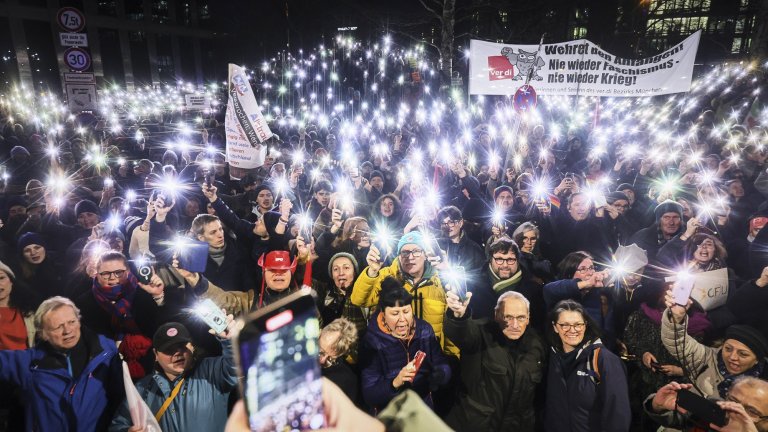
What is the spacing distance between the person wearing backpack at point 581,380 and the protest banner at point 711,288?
153 cm

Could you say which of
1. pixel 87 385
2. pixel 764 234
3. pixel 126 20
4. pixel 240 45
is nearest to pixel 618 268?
pixel 764 234

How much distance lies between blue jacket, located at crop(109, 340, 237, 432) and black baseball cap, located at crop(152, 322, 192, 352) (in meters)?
0.18

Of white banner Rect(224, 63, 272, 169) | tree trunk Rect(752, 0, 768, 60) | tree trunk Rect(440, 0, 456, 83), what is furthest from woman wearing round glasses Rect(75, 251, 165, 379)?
tree trunk Rect(752, 0, 768, 60)

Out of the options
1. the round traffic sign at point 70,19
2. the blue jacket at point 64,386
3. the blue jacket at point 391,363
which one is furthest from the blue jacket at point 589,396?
the round traffic sign at point 70,19

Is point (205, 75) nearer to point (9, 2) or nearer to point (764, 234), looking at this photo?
point (9, 2)

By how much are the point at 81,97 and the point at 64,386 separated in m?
7.22

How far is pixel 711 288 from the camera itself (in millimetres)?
3857

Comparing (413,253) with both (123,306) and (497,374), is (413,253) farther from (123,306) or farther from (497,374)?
(123,306)

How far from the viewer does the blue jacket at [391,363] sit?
296 cm

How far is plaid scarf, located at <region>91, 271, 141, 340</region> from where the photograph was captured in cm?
337

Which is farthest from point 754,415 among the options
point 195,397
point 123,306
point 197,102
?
point 197,102

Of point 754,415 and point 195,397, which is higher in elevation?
point 754,415

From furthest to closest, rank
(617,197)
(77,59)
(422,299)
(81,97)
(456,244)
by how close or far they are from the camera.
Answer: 1. (81,97)
2. (77,59)
3. (617,197)
4. (456,244)
5. (422,299)

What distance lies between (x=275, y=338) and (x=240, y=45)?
39.9m
